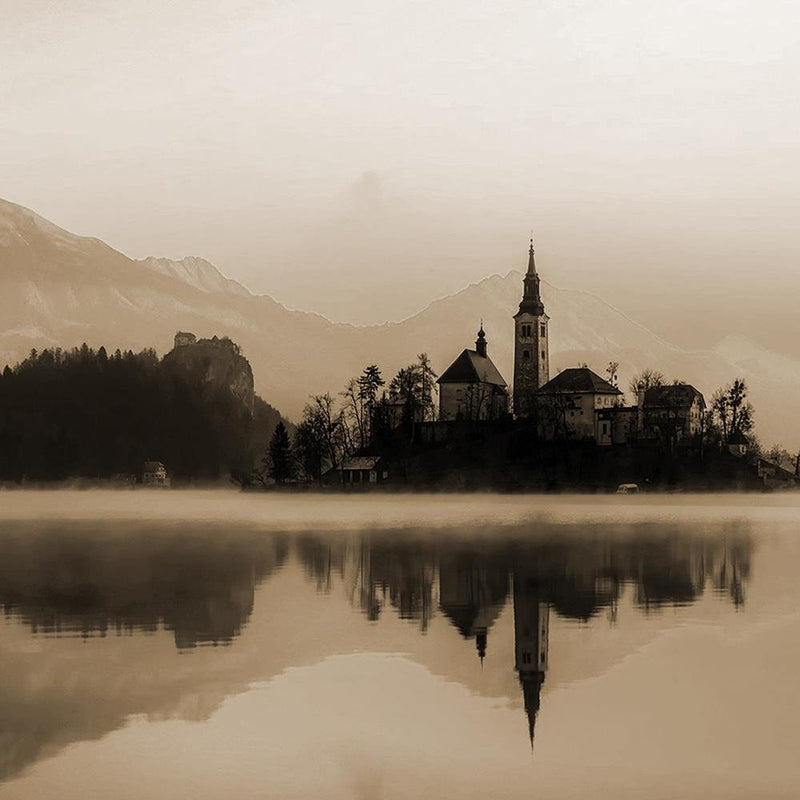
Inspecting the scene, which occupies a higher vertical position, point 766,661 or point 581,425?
point 581,425

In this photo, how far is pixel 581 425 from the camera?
556ft

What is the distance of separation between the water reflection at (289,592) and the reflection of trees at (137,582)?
9cm

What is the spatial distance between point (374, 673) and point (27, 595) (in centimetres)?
1829

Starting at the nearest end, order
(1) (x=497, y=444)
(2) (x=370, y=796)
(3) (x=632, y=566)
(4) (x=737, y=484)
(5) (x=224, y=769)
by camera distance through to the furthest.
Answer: (2) (x=370, y=796) < (5) (x=224, y=769) < (3) (x=632, y=566) < (4) (x=737, y=484) < (1) (x=497, y=444)

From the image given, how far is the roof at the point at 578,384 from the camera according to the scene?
558ft

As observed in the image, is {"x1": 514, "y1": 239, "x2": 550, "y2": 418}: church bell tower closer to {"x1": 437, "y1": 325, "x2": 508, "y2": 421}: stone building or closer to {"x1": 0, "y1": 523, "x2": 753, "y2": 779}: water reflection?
{"x1": 437, "y1": 325, "x2": 508, "y2": 421}: stone building

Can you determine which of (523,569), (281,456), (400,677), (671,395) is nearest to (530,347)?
(671,395)

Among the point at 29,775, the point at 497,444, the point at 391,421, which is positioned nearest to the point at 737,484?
the point at 497,444

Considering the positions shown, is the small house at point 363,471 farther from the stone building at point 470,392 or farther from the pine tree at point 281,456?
the stone building at point 470,392

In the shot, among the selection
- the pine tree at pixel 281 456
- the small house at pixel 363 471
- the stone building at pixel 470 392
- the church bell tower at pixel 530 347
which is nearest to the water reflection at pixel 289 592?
the small house at pixel 363 471

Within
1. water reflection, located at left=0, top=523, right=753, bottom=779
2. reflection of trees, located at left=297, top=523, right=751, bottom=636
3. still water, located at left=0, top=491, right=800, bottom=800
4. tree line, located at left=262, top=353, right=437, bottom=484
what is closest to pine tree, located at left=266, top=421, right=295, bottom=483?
tree line, located at left=262, top=353, right=437, bottom=484

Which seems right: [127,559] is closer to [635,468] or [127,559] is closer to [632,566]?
[632,566]

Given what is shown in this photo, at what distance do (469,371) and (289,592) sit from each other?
456 feet

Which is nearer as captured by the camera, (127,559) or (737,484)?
(127,559)
